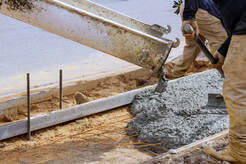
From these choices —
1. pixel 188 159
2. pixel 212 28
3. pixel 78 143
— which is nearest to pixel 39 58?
pixel 78 143

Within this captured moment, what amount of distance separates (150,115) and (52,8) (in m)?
1.89

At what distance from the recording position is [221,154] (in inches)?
133

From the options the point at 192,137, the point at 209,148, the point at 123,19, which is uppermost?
the point at 123,19

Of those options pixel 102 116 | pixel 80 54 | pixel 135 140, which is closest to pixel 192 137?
pixel 135 140

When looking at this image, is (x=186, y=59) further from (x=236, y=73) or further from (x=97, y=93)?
(x=236, y=73)

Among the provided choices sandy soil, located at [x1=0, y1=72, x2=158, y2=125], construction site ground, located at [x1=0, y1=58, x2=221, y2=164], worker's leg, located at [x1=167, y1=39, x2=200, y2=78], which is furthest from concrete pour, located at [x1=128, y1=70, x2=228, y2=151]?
sandy soil, located at [x1=0, y1=72, x2=158, y2=125]

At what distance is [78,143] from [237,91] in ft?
7.12

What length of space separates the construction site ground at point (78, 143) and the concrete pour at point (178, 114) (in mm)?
177

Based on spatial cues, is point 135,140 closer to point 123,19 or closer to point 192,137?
point 192,137

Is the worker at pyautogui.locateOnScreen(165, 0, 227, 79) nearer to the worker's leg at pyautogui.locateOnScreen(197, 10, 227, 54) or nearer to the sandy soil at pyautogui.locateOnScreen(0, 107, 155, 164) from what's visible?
the worker's leg at pyautogui.locateOnScreen(197, 10, 227, 54)

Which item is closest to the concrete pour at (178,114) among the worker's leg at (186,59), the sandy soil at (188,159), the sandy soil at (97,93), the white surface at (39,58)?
the worker's leg at (186,59)

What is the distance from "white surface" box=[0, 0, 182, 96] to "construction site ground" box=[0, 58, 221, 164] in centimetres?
93

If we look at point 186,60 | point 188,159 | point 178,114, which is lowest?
point 178,114

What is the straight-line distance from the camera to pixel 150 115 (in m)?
4.97
